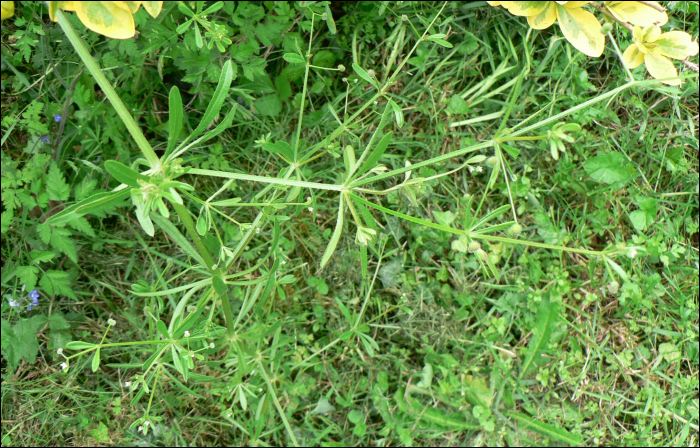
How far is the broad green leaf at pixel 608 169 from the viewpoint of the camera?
2.35m

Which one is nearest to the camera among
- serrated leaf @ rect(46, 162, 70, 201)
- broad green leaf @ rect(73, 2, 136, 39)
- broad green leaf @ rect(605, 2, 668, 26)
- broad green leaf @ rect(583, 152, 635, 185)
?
broad green leaf @ rect(73, 2, 136, 39)

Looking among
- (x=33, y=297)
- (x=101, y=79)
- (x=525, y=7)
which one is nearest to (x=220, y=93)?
(x=101, y=79)

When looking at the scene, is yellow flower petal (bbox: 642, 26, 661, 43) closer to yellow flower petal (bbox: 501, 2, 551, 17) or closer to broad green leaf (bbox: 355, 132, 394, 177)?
yellow flower petal (bbox: 501, 2, 551, 17)

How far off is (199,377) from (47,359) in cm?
99

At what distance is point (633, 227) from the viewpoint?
8.33 feet

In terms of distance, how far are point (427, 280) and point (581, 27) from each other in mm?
1511

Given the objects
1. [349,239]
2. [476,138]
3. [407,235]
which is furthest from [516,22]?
[349,239]

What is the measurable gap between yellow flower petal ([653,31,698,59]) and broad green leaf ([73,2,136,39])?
3.89 ft

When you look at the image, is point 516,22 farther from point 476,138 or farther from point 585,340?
point 585,340

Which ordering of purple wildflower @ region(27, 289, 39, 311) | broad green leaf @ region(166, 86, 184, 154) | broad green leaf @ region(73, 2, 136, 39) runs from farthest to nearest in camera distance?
purple wildflower @ region(27, 289, 39, 311) → broad green leaf @ region(166, 86, 184, 154) → broad green leaf @ region(73, 2, 136, 39)

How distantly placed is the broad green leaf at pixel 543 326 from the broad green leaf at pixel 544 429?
0.29m

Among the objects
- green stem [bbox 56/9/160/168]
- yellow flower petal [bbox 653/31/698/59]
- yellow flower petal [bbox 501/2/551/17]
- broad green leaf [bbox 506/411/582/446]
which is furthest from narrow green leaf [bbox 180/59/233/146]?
broad green leaf [bbox 506/411/582/446]

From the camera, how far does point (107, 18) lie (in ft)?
3.30

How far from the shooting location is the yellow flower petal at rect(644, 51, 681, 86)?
112 cm
